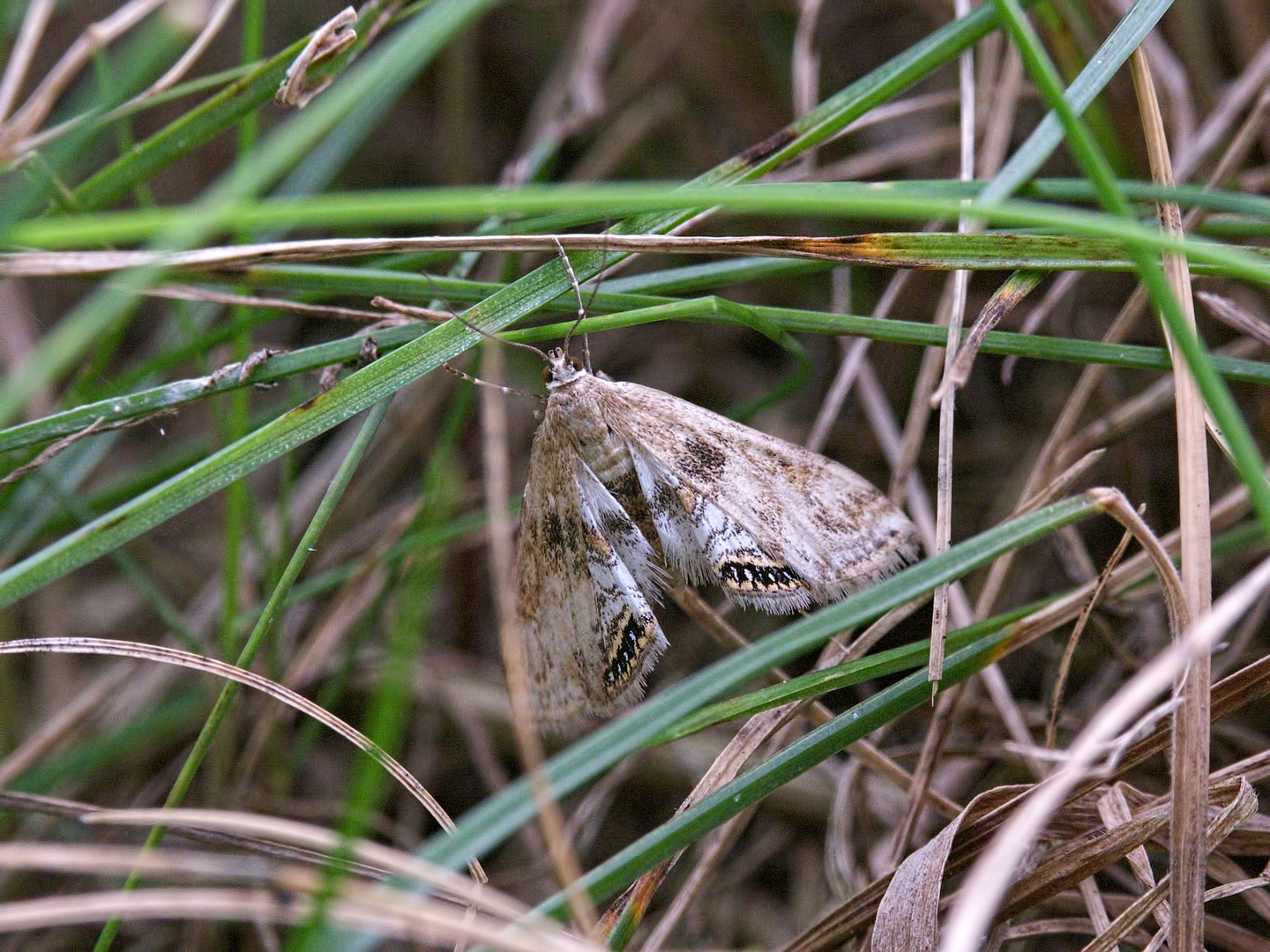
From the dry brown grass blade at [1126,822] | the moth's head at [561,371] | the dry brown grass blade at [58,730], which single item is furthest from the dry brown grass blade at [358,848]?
the dry brown grass blade at [58,730]

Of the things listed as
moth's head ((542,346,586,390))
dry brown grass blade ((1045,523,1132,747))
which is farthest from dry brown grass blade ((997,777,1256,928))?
moth's head ((542,346,586,390))

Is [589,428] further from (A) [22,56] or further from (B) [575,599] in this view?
(A) [22,56]

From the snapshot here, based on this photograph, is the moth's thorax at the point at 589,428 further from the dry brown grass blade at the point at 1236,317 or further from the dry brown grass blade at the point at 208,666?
the dry brown grass blade at the point at 1236,317

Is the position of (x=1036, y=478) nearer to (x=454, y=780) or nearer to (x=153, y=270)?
(x=153, y=270)

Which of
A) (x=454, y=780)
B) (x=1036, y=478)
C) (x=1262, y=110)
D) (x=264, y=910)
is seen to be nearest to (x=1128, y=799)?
(x=1036, y=478)

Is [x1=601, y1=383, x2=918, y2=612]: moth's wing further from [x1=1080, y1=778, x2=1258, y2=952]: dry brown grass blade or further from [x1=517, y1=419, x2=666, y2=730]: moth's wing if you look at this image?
[x1=1080, y1=778, x2=1258, y2=952]: dry brown grass blade

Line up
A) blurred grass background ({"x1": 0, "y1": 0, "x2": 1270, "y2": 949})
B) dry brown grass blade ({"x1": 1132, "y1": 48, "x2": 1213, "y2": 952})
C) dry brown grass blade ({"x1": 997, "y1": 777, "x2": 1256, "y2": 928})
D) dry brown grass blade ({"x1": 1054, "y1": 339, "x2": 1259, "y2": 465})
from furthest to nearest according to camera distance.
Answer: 1. dry brown grass blade ({"x1": 1054, "y1": 339, "x2": 1259, "y2": 465})
2. blurred grass background ({"x1": 0, "y1": 0, "x2": 1270, "y2": 949})
3. dry brown grass blade ({"x1": 997, "y1": 777, "x2": 1256, "y2": 928})
4. dry brown grass blade ({"x1": 1132, "y1": 48, "x2": 1213, "y2": 952})

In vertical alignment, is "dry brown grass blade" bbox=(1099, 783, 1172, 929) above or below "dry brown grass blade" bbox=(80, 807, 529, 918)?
below
